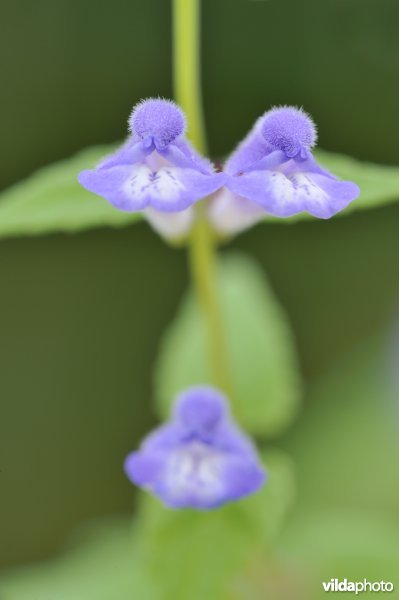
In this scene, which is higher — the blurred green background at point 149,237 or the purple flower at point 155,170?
the blurred green background at point 149,237

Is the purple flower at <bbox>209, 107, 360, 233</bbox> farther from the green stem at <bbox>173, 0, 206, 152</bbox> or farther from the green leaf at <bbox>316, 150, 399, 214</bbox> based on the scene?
the green stem at <bbox>173, 0, 206, 152</bbox>

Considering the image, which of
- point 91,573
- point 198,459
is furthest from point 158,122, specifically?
point 91,573

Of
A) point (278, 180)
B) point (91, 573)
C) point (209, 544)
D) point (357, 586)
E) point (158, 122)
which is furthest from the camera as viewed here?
point (91, 573)

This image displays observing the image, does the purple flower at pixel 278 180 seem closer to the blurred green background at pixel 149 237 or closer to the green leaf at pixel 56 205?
the green leaf at pixel 56 205

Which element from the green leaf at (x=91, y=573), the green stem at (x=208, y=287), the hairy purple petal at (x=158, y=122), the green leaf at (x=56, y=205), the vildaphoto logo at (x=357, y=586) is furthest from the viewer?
the green leaf at (x=91, y=573)

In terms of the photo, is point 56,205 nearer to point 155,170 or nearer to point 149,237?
point 155,170

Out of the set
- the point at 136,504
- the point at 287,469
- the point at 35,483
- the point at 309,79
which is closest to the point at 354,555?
the point at 287,469

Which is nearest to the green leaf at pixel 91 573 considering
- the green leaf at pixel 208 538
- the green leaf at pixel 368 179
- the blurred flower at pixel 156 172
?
the green leaf at pixel 208 538

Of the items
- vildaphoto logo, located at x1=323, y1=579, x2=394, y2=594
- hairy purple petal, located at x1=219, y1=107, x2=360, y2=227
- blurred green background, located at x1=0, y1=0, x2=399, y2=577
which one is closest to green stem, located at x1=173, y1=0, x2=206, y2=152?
hairy purple petal, located at x1=219, y1=107, x2=360, y2=227
